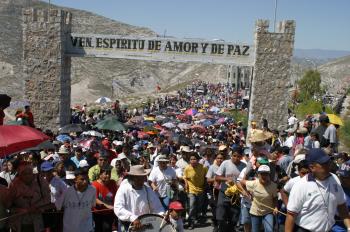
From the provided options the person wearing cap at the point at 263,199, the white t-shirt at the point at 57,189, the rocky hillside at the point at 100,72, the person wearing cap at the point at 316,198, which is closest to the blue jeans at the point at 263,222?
the person wearing cap at the point at 263,199

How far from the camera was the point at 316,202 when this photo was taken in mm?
4566

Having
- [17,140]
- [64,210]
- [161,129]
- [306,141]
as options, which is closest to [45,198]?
[64,210]

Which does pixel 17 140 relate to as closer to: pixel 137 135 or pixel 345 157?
pixel 345 157

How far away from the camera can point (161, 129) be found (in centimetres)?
2162

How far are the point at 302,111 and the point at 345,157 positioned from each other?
42.2 metres

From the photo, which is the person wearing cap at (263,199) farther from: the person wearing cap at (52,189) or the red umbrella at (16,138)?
the red umbrella at (16,138)

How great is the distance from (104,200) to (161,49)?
1285cm

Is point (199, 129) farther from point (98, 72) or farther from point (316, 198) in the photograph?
point (98, 72)

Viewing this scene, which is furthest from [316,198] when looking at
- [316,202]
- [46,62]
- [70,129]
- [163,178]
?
[46,62]

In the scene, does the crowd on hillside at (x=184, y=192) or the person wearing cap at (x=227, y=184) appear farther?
the person wearing cap at (x=227, y=184)

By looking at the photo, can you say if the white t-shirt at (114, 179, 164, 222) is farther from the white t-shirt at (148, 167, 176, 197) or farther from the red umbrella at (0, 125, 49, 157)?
the white t-shirt at (148, 167, 176, 197)

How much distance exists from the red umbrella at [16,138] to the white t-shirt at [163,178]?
2633 millimetres

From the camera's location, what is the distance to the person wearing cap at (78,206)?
5.85 m

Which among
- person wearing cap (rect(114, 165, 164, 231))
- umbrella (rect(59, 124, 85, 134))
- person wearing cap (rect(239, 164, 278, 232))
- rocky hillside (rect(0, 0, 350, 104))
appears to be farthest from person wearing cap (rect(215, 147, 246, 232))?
rocky hillside (rect(0, 0, 350, 104))
